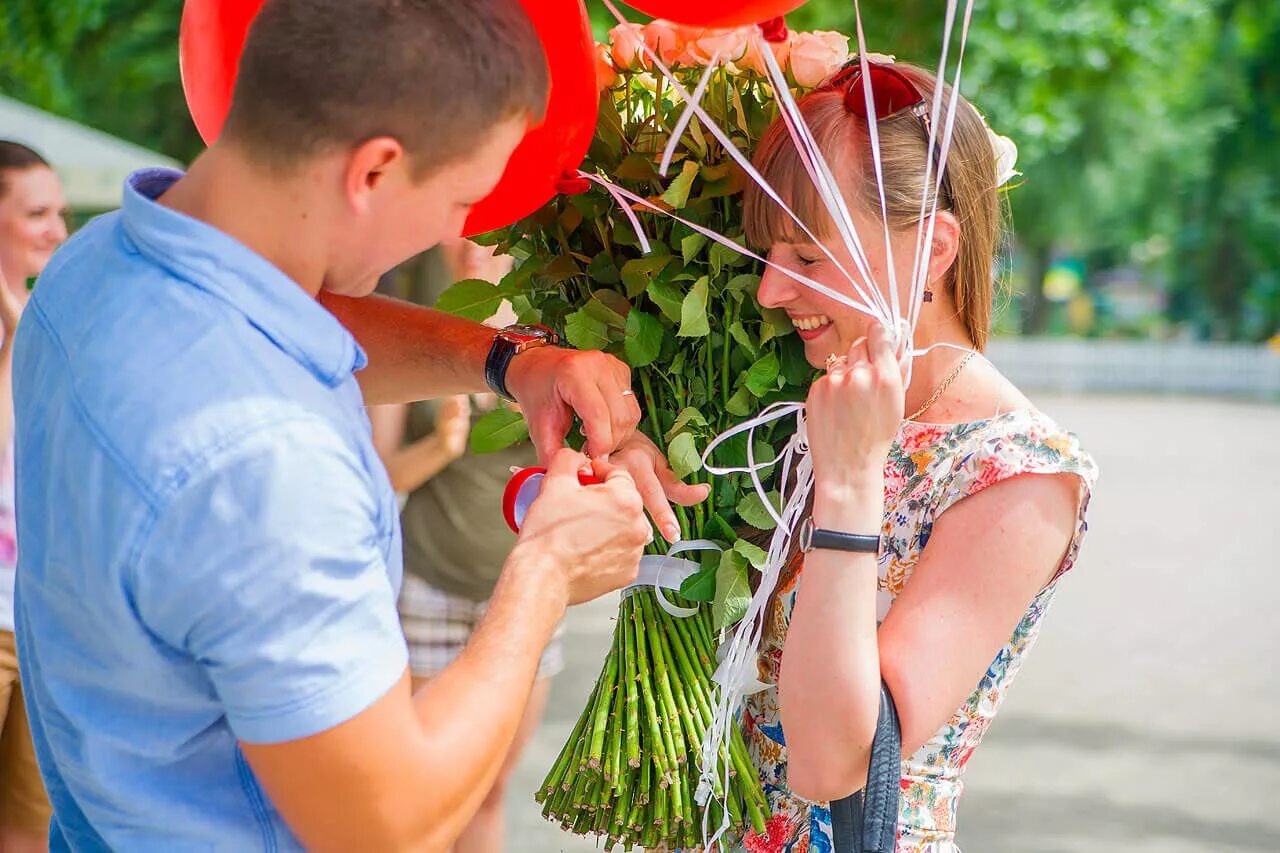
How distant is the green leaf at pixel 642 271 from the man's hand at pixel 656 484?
20 cm

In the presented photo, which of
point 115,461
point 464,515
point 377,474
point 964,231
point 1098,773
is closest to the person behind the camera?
point 115,461

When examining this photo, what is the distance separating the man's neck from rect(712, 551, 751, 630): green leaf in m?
0.79

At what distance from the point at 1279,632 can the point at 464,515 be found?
4798 mm

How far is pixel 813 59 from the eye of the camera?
1788 mm

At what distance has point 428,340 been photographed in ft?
6.53

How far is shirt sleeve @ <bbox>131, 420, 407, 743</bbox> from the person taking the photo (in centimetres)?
104

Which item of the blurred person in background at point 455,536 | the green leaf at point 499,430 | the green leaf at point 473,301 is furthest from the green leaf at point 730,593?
the blurred person in background at point 455,536

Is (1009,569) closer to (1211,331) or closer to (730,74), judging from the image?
(730,74)

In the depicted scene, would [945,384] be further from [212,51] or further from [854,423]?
[212,51]

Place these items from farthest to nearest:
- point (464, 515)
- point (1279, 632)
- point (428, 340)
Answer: point (1279, 632) → point (464, 515) → point (428, 340)

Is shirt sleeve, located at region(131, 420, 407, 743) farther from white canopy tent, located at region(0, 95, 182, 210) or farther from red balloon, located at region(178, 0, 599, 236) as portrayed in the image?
white canopy tent, located at region(0, 95, 182, 210)

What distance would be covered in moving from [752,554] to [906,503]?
22cm

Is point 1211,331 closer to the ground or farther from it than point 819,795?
closer to the ground

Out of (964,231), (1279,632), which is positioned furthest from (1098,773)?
(964,231)
